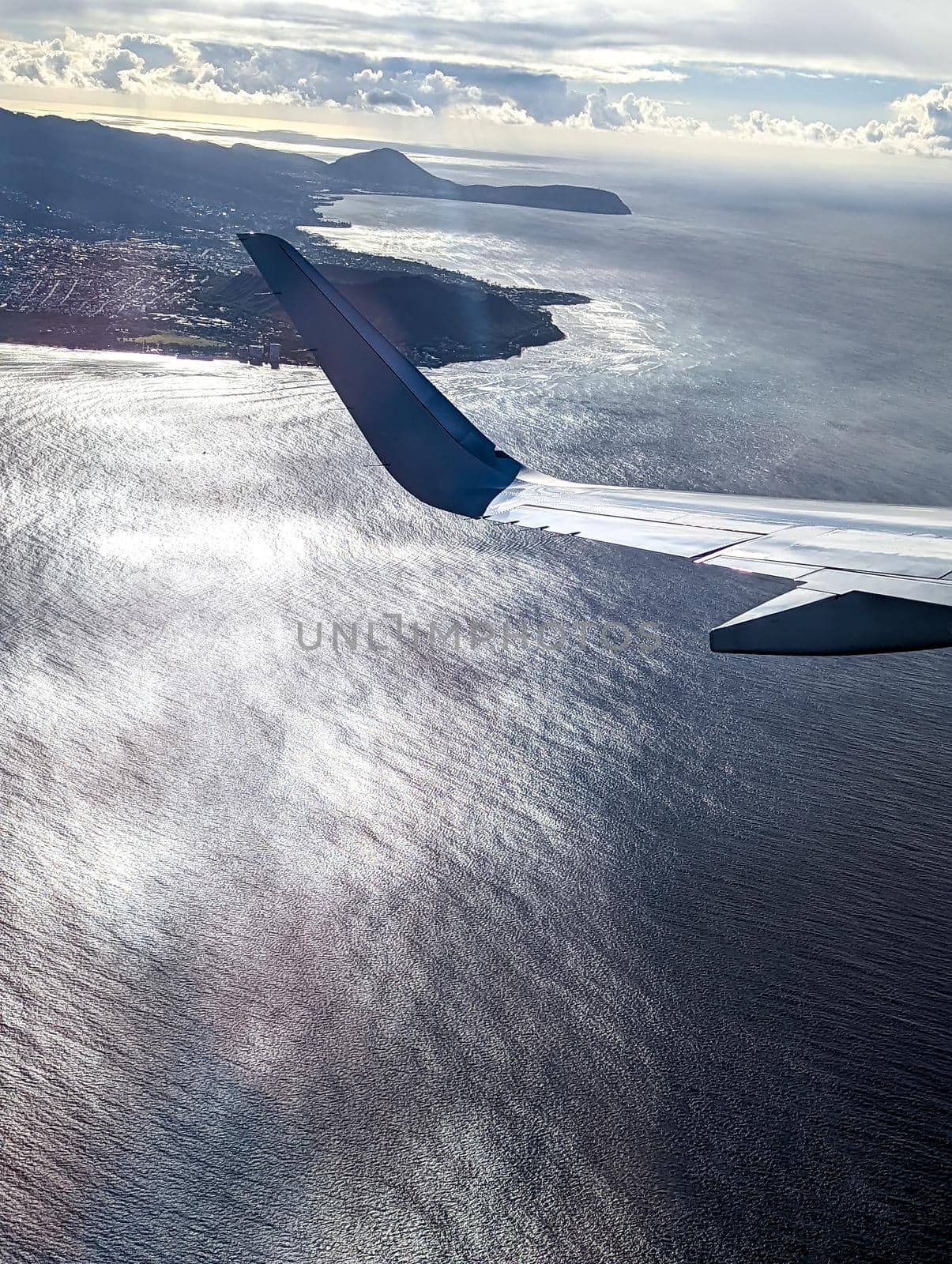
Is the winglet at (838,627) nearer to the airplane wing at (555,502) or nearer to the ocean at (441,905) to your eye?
the airplane wing at (555,502)

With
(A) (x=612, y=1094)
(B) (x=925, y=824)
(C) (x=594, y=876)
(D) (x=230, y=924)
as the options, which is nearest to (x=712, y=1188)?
(A) (x=612, y=1094)

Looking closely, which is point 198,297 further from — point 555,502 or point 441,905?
point 555,502

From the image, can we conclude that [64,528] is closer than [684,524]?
No

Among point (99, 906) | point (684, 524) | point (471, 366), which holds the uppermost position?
point (684, 524)

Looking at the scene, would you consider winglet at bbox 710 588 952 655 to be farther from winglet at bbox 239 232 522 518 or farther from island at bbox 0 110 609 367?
island at bbox 0 110 609 367

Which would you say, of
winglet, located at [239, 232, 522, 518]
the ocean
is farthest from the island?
winglet, located at [239, 232, 522, 518]

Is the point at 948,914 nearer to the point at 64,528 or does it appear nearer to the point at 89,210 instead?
the point at 64,528

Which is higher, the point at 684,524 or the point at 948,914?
the point at 684,524

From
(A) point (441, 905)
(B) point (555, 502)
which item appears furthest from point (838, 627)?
(A) point (441, 905)

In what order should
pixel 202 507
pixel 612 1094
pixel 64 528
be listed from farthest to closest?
1. pixel 202 507
2. pixel 64 528
3. pixel 612 1094
